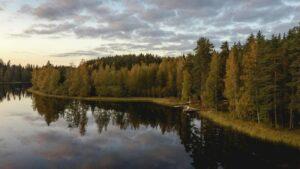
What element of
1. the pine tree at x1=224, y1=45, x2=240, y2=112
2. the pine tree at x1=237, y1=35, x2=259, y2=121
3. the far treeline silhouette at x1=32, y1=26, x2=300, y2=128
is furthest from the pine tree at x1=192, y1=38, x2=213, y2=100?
the pine tree at x1=237, y1=35, x2=259, y2=121

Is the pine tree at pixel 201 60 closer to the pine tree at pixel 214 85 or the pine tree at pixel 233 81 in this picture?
the pine tree at pixel 214 85

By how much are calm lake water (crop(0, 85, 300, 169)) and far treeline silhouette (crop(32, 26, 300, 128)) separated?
7.38m

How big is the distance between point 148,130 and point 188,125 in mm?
9378

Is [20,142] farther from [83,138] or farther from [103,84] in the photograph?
[103,84]

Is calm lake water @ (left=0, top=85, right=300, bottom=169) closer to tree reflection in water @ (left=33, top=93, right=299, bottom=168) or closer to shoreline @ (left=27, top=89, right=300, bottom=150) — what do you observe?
tree reflection in water @ (left=33, top=93, right=299, bottom=168)

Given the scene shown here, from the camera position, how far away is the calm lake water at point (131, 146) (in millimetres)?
42594

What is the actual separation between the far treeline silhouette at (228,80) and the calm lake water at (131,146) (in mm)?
7381

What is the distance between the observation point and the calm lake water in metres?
42.6

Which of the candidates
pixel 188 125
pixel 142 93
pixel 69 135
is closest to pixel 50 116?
pixel 69 135

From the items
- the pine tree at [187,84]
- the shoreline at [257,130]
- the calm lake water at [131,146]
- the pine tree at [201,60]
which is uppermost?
the pine tree at [201,60]

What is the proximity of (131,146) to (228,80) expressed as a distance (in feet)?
96.7

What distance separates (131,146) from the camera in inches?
2095

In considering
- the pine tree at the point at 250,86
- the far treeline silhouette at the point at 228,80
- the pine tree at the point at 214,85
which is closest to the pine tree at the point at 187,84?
the far treeline silhouette at the point at 228,80

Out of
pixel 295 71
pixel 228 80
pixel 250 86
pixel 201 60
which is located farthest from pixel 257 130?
pixel 201 60
